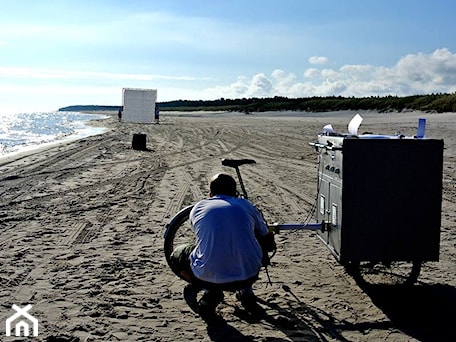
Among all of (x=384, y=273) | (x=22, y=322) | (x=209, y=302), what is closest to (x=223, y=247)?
(x=209, y=302)

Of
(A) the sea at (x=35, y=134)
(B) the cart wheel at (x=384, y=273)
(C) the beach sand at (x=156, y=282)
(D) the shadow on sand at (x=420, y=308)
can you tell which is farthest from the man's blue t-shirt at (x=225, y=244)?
(A) the sea at (x=35, y=134)

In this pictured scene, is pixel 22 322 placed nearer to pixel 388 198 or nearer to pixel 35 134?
pixel 388 198

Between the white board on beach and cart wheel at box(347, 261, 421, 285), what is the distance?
44.2 m

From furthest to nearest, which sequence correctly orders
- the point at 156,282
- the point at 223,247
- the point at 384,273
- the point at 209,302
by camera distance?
the point at 384,273 → the point at 156,282 → the point at 209,302 → the point at 223,247

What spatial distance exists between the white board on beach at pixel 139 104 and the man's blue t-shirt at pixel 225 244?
4534 cm

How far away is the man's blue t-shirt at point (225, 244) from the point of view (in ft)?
16.2

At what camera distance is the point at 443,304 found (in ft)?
18.1

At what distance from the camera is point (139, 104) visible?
50.1m

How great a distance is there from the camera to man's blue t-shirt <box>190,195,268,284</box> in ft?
16.2

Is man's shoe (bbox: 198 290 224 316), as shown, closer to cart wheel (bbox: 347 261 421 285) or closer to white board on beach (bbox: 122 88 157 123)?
cart wheel (bbox: 347 261 421 285)

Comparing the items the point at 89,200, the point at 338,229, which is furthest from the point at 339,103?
the point at 338,229

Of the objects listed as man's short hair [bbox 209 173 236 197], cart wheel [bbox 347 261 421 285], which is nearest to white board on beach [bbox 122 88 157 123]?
cart wheel [bbox 347 261 421 285]

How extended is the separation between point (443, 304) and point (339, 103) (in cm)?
6413

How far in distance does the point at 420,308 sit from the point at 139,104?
46.0m
